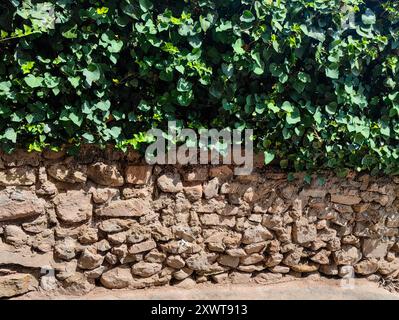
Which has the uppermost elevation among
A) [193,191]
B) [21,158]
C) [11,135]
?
[11,135]

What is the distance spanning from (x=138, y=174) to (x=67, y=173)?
50cm

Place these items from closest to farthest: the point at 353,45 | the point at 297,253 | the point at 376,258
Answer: the point at 353,45
the point at 297,253
the point at 376,258

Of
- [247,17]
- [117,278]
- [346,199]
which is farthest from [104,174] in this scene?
[346,199]

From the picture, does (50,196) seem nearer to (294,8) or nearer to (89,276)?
(89,276)

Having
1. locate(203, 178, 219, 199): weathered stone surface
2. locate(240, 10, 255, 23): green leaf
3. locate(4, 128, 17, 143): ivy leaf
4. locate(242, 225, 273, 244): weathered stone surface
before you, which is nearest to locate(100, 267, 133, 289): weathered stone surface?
locate(203, 178, 219, 199): weathered stone surface

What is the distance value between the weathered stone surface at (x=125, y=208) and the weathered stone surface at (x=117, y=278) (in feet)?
1.43

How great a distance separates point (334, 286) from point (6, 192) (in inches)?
111

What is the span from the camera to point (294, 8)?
278 centimetres

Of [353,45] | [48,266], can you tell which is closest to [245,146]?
[353,45]

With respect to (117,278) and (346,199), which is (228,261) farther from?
(346,199)

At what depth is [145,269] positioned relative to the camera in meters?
2.98

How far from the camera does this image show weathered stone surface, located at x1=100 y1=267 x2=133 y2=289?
292 cm

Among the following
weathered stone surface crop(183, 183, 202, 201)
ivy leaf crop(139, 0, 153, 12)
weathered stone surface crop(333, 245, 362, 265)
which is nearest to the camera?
ivy leaf crop(139, 0, 153, 12)

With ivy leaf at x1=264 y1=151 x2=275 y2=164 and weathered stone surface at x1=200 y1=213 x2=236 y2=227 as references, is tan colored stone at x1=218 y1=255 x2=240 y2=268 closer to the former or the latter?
weathered stone surface at x1=200 y1=213 x2=236 y2=227
